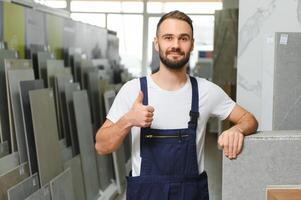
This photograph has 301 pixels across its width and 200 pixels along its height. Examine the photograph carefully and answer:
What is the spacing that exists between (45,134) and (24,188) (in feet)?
1.57

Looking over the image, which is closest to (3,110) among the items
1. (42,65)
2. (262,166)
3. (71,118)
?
(42,65)

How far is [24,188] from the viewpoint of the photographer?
2475mm

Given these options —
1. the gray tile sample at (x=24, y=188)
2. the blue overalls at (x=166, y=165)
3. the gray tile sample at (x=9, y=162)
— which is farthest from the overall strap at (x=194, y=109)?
the gray tile sample at (x=9, y=162)

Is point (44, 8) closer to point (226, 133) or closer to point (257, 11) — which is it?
point (257, 11)

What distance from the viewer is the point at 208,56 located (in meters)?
9.20

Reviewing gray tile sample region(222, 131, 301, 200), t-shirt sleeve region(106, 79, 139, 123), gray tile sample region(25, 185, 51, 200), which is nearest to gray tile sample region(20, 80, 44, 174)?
gray tile sample region(25, 185, 51, 200)

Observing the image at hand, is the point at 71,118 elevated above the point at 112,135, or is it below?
below

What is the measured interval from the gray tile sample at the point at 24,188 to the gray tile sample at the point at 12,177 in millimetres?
45

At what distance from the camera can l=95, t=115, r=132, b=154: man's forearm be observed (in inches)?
56.3

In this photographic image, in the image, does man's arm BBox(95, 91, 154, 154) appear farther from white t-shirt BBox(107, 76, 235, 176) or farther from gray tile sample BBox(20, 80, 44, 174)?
gray tile sample BBox(20, 80, 44, 174)

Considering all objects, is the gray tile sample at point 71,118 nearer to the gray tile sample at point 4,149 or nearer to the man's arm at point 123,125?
the gray tile sample at point 4,149

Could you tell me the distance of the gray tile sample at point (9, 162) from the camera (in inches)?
97.3

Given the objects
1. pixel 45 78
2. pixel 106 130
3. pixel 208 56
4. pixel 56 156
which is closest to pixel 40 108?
pixel 56 156

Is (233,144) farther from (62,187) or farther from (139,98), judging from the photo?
(62,187)
